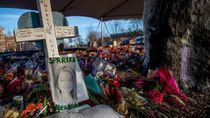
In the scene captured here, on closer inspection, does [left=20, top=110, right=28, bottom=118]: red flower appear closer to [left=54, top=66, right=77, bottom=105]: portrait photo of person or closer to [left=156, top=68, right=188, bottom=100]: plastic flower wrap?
[left=54, top=66, right=77, bottom=105]: portrait photo of person

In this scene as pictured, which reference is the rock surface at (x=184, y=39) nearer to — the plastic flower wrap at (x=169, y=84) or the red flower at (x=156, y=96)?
the plastic flower wrap at (x=169, y=84)

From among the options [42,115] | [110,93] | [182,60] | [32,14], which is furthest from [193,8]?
[42,115]

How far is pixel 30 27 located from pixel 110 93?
129 centimetres

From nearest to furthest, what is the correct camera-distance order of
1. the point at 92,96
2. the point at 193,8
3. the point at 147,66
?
the point at 92,96 < the point at 193,8 < the point at 147,66

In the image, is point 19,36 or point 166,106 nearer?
point 19,36

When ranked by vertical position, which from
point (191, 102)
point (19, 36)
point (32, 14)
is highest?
point (32, 14)

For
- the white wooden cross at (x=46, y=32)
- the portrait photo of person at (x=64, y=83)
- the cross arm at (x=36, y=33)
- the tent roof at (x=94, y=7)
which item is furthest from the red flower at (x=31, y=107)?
the tent roof at (x=94, y=7)

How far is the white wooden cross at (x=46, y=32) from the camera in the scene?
2701mm

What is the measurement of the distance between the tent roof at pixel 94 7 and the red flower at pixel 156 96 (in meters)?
5.29

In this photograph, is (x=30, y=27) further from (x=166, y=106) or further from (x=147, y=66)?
(x=147, y=66)

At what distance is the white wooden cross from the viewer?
106 inches

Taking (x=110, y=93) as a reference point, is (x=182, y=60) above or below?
above

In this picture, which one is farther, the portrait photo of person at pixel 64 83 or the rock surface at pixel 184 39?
the rock surface at pixel 184 39

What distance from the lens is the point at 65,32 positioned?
3021mm
